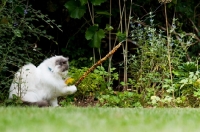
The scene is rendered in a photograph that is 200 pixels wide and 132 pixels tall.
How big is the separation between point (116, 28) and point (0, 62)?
3458 millimetres

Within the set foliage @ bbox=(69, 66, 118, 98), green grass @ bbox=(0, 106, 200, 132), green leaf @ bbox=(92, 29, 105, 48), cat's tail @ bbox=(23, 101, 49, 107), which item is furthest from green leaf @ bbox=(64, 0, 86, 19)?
green grass @ bbox=(0, 106, 200, 132)

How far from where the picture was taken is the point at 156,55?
8.95 m

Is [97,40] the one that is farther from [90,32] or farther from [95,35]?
[90,32]

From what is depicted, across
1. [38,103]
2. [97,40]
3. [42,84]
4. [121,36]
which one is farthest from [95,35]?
[38,103]

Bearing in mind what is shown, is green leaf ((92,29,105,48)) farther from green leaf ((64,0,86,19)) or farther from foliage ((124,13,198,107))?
foliage ((124,13,198,107))

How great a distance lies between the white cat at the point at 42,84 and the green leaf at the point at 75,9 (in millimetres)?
1816

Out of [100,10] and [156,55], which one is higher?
[100,10]

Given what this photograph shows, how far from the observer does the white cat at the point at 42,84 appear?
7512mm

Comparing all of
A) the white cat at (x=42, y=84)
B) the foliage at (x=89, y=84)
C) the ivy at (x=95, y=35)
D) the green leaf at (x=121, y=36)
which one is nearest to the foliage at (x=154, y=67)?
the green leaf at (x=121, y=36)

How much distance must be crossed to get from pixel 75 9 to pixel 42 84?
2.26 meters

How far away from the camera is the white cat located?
24.6 ft

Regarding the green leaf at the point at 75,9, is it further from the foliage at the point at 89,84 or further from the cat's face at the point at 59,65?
the cat's face at the point at 59,65

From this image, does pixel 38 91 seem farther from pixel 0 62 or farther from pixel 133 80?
pixel 133 80

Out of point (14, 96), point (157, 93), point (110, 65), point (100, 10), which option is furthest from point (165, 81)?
point (14, 96)
